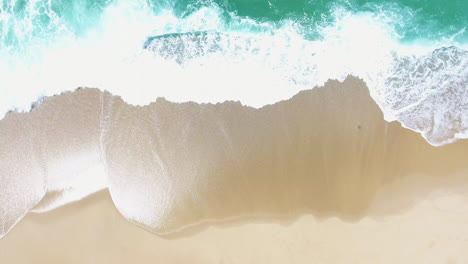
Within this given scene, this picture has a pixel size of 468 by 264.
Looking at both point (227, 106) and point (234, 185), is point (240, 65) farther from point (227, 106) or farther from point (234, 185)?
point (234, 185)

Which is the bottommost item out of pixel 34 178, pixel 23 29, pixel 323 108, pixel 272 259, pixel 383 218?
pixel 272 259

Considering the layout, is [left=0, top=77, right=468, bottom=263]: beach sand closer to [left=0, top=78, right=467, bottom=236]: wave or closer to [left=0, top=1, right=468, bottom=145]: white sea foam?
[left=0, top=78, right=467, bottom=236]: wave

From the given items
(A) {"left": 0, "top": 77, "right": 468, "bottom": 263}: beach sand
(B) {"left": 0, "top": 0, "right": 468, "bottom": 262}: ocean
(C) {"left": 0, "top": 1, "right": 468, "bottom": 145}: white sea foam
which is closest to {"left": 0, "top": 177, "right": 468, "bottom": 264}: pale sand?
(A) {"left": 0, "top": 77, "right": 468, "bottom": 263}: beach sand

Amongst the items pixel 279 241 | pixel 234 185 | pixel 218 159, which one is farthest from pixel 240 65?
pixel 279 241

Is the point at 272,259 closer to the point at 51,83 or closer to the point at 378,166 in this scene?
the point at 378,166

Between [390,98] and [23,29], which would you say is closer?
[390,98]

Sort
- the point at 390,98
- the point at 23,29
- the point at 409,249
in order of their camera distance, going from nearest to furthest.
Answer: the point at 409,249 → the point at 390,98 → the point at 23,29

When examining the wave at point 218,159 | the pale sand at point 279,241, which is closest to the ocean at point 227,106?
the wave at point 218,159

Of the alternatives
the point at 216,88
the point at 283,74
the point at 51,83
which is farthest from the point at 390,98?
the point at 51,83
